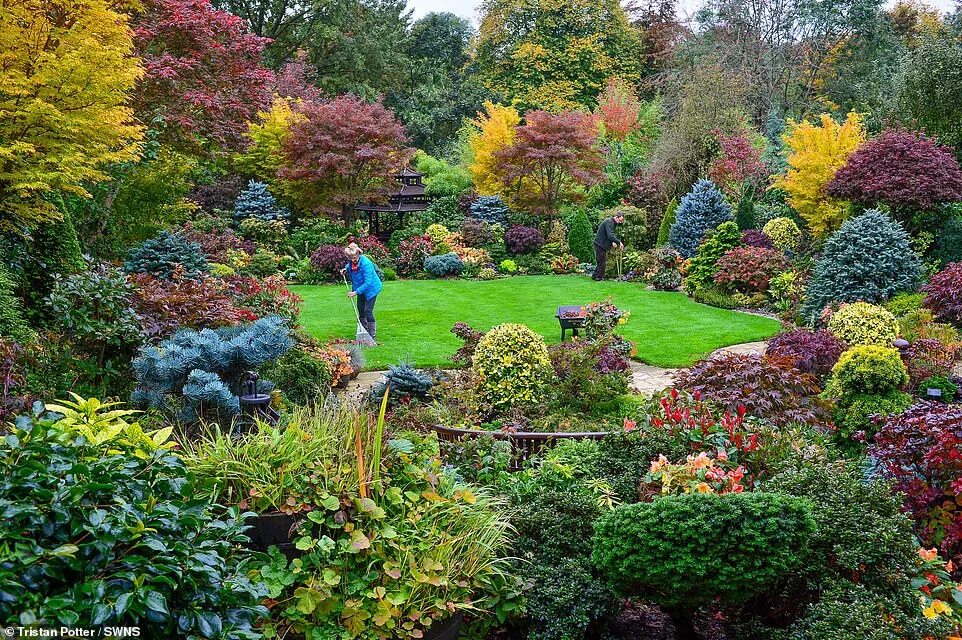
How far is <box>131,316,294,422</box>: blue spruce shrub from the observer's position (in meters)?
5.24

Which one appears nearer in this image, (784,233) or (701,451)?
(701,451)

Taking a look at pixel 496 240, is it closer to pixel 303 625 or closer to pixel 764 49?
pixel 764 49

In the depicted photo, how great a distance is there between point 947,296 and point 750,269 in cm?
375

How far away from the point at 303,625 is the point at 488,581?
34.4 inches

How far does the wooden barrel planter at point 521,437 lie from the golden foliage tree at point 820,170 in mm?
11470

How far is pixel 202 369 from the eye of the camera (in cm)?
551

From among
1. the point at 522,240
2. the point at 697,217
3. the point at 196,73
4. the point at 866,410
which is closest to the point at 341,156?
the point at 196,73

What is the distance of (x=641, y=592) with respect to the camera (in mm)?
Result: 3486

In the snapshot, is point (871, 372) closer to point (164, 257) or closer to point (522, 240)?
point (164, 257)

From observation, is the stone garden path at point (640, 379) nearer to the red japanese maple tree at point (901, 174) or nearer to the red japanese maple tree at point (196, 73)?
the red japanese maple tree at point (901, 174)

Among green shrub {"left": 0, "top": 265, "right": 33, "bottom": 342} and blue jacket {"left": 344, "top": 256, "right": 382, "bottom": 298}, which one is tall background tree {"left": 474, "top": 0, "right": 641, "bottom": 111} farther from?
green shrub {"left": 0, "top": 265, "right": 33, "bottom": 342}

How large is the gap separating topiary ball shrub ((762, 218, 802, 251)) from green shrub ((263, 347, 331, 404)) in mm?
11054

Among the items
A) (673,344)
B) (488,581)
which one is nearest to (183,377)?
(488,581)

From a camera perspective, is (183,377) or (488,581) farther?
(183,377)
